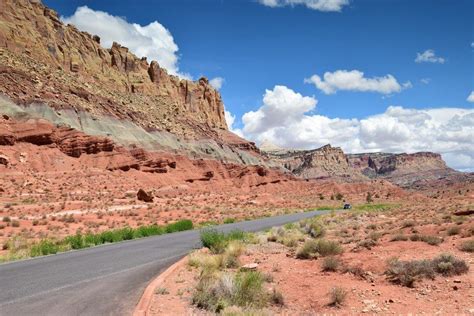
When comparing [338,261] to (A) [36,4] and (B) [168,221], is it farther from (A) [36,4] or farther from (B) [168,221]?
(A) [36,4]

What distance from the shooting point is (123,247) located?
19297 millimetres

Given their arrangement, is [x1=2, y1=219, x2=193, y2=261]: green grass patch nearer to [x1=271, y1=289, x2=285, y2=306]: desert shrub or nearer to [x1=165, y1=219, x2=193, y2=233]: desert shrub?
[x1=165, y1=219, x2=193, y2=233]: desert shrub

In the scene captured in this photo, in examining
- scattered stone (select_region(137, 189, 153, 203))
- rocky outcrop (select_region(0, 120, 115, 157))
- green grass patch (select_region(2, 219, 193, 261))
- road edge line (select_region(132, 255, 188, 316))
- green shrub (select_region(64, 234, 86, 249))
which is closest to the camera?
road edge line (select_region(132, 255, 188, 316))

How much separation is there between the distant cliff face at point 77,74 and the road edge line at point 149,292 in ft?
233

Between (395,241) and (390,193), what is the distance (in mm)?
107256

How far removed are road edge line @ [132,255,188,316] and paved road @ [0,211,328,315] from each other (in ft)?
0.65

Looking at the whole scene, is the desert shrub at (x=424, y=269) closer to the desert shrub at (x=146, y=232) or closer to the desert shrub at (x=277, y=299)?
the desert shrub at (x=277, y=299)

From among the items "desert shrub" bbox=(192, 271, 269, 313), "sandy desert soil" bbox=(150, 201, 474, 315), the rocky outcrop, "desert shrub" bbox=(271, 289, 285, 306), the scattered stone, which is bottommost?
"sandy desert soil" bbox=(150, 201, 474, 315)

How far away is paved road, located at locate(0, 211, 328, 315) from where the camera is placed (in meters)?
8.71

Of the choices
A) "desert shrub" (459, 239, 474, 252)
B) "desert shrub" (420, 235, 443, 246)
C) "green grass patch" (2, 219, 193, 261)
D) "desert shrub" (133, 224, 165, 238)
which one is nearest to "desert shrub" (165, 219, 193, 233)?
"green grass patch" (2, 219, 193, 261)

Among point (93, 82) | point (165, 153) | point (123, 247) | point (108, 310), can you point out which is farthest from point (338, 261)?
point (93, 82)

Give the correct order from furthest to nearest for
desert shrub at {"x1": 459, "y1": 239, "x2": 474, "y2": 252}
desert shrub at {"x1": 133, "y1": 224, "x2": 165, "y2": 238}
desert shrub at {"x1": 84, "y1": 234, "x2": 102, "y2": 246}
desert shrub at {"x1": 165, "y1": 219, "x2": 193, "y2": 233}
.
Result: 1. desert shrub at {"x1": 165, "y1": 219, "x2": 193, "y2": 233}
2. desert shrub at {"x1": 133, "y1": 224, "x2": 165, "y2": 238}
3. desert shrub at {"x1": 84, "y1": 234, "x2": 102, "y2": 246}
4. desert shrub at {"x1": 459, "y1": 239, "x2": 474, "y2": 252}

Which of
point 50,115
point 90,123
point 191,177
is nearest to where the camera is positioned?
point 50,115

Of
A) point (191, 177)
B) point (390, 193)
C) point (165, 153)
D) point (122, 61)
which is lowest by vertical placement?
point (390, 193)
